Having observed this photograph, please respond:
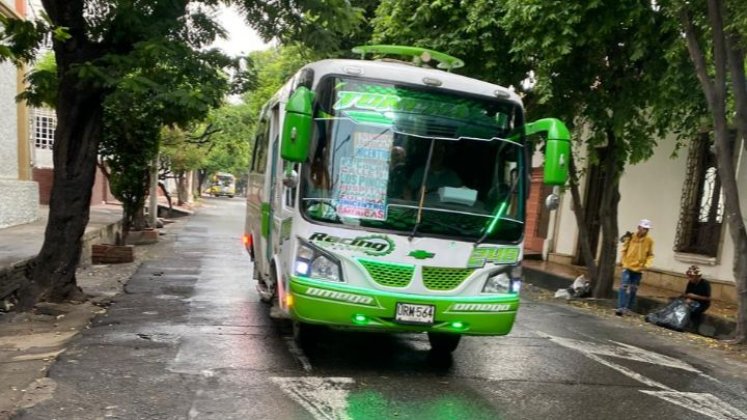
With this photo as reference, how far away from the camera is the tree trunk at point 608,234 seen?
38.0 feet

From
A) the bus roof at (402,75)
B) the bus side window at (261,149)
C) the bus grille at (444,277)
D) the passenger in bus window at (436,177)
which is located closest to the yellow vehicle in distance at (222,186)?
the bus side window at (261,149)

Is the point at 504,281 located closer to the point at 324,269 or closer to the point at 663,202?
the point at 324,269

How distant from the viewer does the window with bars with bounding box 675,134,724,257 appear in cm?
1184

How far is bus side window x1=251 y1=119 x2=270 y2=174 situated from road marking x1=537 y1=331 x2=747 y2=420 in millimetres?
4376

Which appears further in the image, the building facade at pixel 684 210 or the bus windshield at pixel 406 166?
the building facade at pixel 684 210

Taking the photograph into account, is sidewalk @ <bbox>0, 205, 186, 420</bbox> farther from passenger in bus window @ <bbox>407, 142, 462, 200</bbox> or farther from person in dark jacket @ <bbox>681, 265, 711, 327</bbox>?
person in dark jacket @ <bbox>681, 265, 711, 327</bbox>

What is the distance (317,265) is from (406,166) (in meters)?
1.16

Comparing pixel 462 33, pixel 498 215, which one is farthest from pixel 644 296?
pixel 498 215

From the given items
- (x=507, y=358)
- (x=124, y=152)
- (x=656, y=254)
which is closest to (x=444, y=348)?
(x=507, y=358)

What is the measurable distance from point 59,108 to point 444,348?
5.72 meters

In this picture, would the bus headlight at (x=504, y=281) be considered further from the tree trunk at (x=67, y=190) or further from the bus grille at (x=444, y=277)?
the tree trunk at (x=67, y=190)

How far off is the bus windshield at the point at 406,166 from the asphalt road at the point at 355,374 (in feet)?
4.62

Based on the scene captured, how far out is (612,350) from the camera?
297 inches

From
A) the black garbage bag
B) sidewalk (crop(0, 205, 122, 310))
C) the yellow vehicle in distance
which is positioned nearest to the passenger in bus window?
sidewalk (crop(0, 205, 122, 310))
